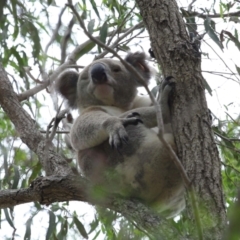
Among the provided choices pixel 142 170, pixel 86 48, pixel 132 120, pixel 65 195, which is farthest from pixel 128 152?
pixel 86 48

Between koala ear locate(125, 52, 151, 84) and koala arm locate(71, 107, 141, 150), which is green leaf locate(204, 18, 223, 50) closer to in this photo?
koala arm locate(71, 107, 141, 150)

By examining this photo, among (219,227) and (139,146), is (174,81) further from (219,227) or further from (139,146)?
(219,227)

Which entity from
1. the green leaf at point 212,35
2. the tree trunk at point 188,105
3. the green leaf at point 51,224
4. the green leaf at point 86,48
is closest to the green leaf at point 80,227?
the green leaf at point 51,224

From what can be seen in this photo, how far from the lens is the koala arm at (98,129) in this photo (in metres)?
2.19

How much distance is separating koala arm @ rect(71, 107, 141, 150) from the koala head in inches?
6.9

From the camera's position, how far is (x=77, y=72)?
3.16 metres

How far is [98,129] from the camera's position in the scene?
2451 millimetres

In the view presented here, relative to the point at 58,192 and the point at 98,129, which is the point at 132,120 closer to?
the point at 98,129

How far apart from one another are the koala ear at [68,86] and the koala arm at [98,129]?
344mm

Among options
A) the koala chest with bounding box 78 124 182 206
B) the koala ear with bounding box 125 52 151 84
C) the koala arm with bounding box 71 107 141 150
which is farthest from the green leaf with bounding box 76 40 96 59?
the koala chest with bounding box 78 124 182 206

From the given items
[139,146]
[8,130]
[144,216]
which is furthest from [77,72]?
[144,216]

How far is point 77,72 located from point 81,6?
2.11 ft

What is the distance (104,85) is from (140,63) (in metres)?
0.32

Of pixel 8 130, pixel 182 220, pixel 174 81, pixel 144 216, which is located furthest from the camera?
pixel 8 130
